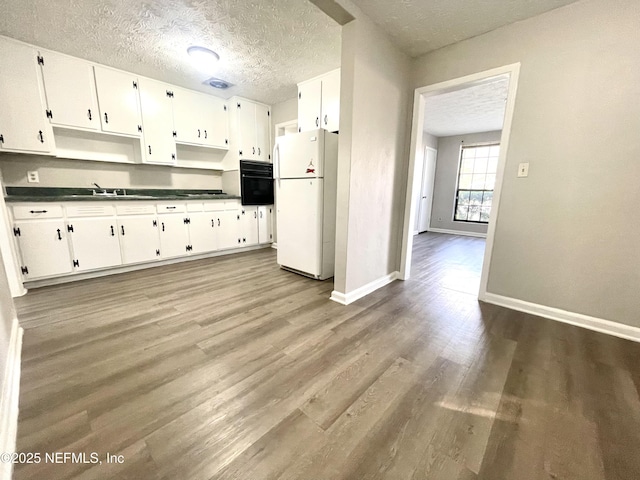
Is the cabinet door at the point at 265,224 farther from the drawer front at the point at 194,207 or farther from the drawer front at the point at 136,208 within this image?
the drawer front at the point at 136,208

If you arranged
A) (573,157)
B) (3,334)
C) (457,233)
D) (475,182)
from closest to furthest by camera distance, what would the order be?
(3,334) → (573,157) → (475,182) → (457,233)

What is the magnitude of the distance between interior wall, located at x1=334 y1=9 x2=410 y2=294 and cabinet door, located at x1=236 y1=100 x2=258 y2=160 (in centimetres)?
257

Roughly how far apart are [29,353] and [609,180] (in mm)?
4188

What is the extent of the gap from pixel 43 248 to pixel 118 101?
1965 mm

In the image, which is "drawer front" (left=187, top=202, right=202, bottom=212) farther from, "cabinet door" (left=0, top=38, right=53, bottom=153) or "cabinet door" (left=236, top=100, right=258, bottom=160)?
"cabinet door" (left=0, top=38, right=53, bottom=153)

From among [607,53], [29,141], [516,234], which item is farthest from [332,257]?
[29,141]

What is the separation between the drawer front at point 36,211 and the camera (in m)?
2.47

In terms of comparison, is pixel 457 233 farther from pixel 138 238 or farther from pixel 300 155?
pixel 138 238

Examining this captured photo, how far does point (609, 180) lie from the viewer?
1850 millimetres

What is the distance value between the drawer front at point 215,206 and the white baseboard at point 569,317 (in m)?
3.69

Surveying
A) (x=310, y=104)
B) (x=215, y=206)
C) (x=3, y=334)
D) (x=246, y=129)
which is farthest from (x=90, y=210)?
(x=310, y=104)

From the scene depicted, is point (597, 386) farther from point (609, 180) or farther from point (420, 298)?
point (609, 180)

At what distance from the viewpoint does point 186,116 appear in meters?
3.74

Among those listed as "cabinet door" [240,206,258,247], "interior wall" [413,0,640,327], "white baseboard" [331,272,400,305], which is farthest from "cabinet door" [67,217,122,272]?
"interior wall" [413,0,640,327]
